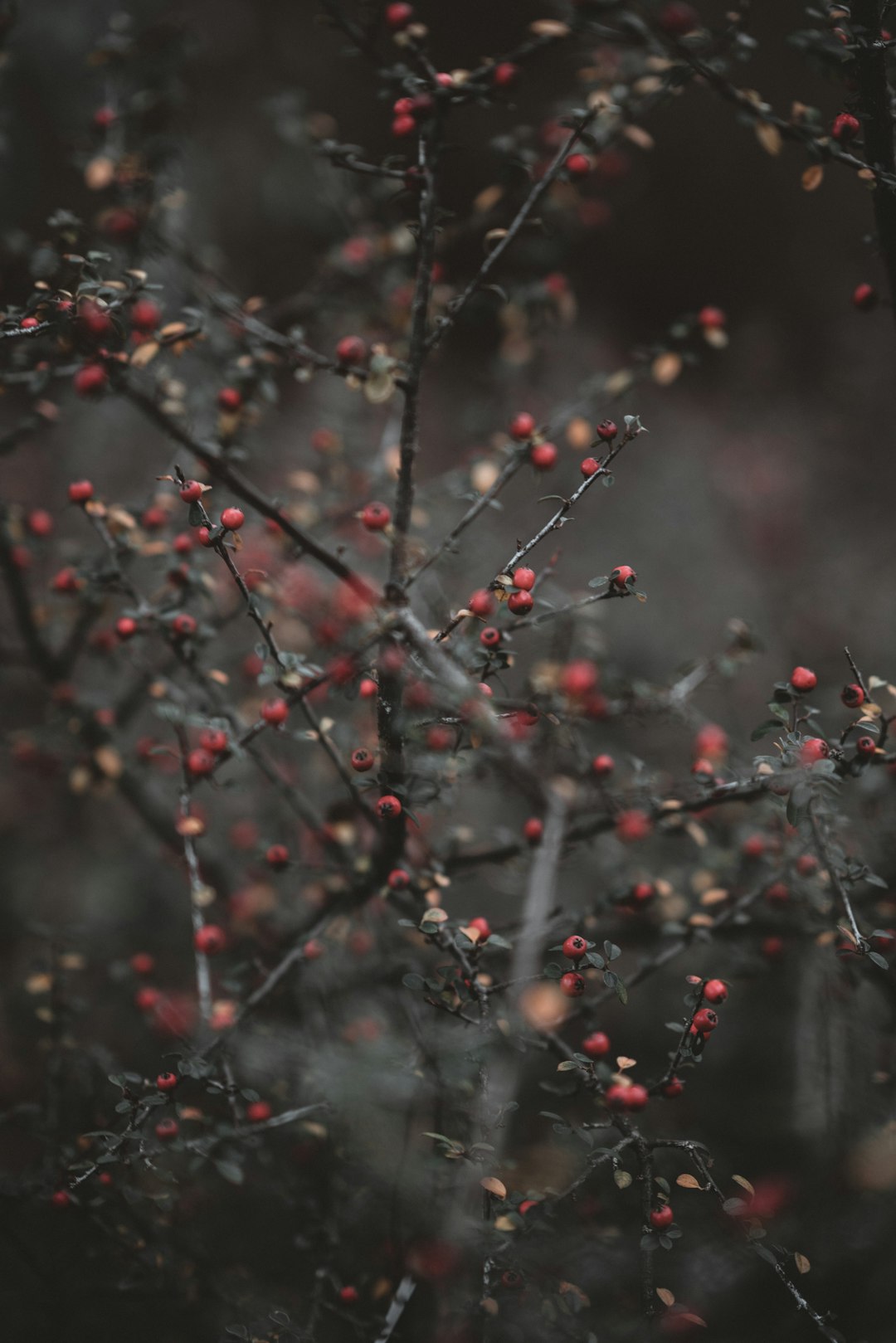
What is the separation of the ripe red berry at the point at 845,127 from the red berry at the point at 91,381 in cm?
104

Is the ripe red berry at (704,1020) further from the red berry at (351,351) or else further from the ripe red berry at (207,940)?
the red berry at (351,351)

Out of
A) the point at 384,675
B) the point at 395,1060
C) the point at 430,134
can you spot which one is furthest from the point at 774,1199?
the point at 430,134

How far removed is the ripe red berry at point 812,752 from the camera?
38.3 inches

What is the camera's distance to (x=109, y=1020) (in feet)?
7.06

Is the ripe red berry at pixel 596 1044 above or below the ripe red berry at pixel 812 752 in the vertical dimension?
below

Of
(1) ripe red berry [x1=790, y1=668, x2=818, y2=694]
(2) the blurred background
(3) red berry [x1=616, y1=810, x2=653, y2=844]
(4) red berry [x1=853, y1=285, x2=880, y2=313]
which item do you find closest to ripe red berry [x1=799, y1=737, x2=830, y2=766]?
(1) ripe red berry [x1=790, y1=668, x2=818, y2=694]

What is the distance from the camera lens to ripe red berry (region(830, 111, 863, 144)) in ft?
3.47

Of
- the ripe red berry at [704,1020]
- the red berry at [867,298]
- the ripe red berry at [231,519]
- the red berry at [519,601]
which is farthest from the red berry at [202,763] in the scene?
the red berry at [867,298]

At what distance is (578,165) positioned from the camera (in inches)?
48.6

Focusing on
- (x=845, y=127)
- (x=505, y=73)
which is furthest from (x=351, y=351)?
(x=845, y=127)

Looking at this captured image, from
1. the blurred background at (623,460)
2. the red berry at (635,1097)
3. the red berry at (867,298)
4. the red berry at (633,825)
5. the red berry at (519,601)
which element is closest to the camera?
the red berry at (635,1097)

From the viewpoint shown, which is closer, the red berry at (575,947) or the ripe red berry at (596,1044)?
the red berry at (575,947)

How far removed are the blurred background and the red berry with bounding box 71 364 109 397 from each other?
0.46m

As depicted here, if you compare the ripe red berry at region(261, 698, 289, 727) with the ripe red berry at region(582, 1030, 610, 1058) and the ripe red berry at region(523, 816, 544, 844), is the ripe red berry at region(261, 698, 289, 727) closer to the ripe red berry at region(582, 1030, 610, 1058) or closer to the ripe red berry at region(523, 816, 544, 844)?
the ripe red berry at region(523, 816, 544, 844)
